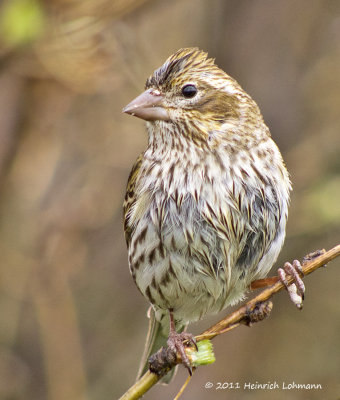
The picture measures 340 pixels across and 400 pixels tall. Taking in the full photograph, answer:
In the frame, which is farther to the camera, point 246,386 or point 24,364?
point 24,364

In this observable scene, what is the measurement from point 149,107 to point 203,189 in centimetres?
55

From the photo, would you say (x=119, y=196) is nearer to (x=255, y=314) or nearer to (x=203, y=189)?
(x=203, y=189)

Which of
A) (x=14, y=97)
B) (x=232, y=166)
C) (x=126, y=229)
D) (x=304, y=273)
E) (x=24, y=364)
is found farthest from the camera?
(x=24, y=364)

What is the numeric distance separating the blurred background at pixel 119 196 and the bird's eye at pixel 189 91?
191 cm

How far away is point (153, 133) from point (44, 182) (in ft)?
10.4

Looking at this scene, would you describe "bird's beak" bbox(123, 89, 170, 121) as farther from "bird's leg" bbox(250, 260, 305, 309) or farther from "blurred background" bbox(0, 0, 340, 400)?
"blurred background" bbox(0, 0, 340, 400)

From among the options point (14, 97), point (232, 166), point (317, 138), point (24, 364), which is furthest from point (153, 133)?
point (24, 364)

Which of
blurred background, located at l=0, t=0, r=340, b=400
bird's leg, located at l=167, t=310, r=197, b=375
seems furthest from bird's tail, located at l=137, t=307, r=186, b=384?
blurred background, located at l=0, t=0, r=340, b=400

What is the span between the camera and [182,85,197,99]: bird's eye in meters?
4.64

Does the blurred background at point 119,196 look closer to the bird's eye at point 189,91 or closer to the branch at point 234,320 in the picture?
the bird's eye at point 189,91

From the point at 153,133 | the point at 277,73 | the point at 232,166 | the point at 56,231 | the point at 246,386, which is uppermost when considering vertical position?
the point at 277,73

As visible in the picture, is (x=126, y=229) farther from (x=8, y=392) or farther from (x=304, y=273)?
(x=8, y=392)

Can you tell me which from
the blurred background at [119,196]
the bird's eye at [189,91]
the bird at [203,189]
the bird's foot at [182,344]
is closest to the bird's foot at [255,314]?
the bird's foot at [182,344]

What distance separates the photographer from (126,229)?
5117 millimetres
